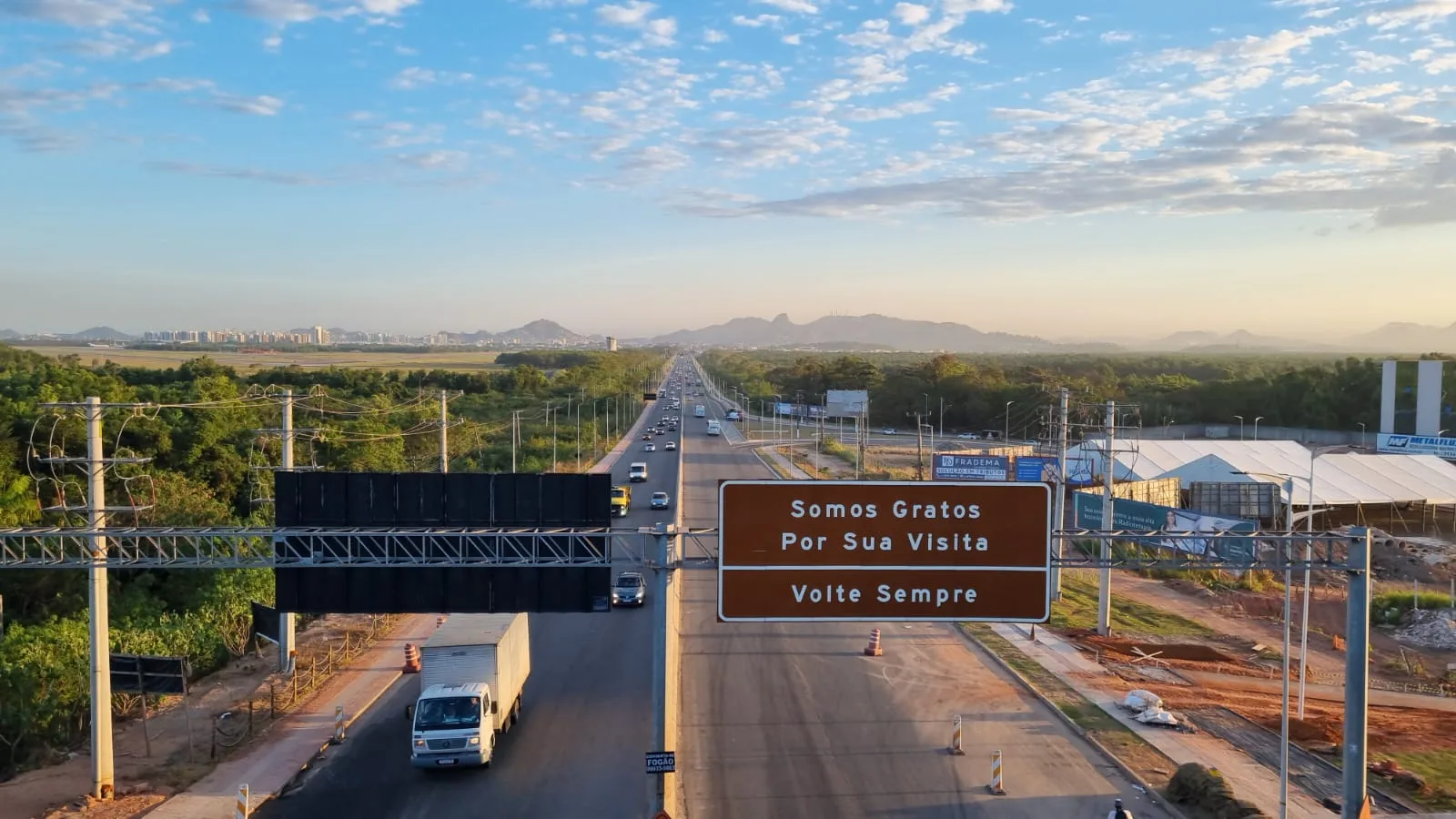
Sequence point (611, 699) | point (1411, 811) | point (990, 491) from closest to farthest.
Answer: point (990, 491)
point (1411, 811)
point (611, 699)

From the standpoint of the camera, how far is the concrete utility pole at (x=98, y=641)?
1823cm

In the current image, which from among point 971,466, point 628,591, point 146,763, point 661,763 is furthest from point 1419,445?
point 146,763

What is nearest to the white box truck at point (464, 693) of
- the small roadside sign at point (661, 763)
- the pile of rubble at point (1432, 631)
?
the small roadside sign at point (661, 763)

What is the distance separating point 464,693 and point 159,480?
2671 cm

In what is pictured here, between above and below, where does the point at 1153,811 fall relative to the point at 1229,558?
below

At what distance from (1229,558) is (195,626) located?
27548 mm

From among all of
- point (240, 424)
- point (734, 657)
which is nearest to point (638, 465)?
point (240, 424)

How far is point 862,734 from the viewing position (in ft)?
71.9

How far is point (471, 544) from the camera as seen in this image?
61.1 ft

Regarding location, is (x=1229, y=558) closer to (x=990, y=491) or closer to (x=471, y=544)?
(x=990, y=491)

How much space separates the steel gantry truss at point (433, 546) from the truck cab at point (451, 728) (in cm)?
320

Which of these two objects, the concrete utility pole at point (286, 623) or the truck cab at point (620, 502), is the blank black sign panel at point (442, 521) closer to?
the concrete utility pole at point (286, 623)

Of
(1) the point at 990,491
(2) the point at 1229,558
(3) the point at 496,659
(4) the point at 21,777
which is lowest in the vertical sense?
(4) the point at 21,777

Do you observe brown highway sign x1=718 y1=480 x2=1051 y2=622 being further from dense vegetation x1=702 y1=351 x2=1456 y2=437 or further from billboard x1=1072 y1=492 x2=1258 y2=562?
dense vegetation x1=702 y1=351 x2=1456 y2=437
